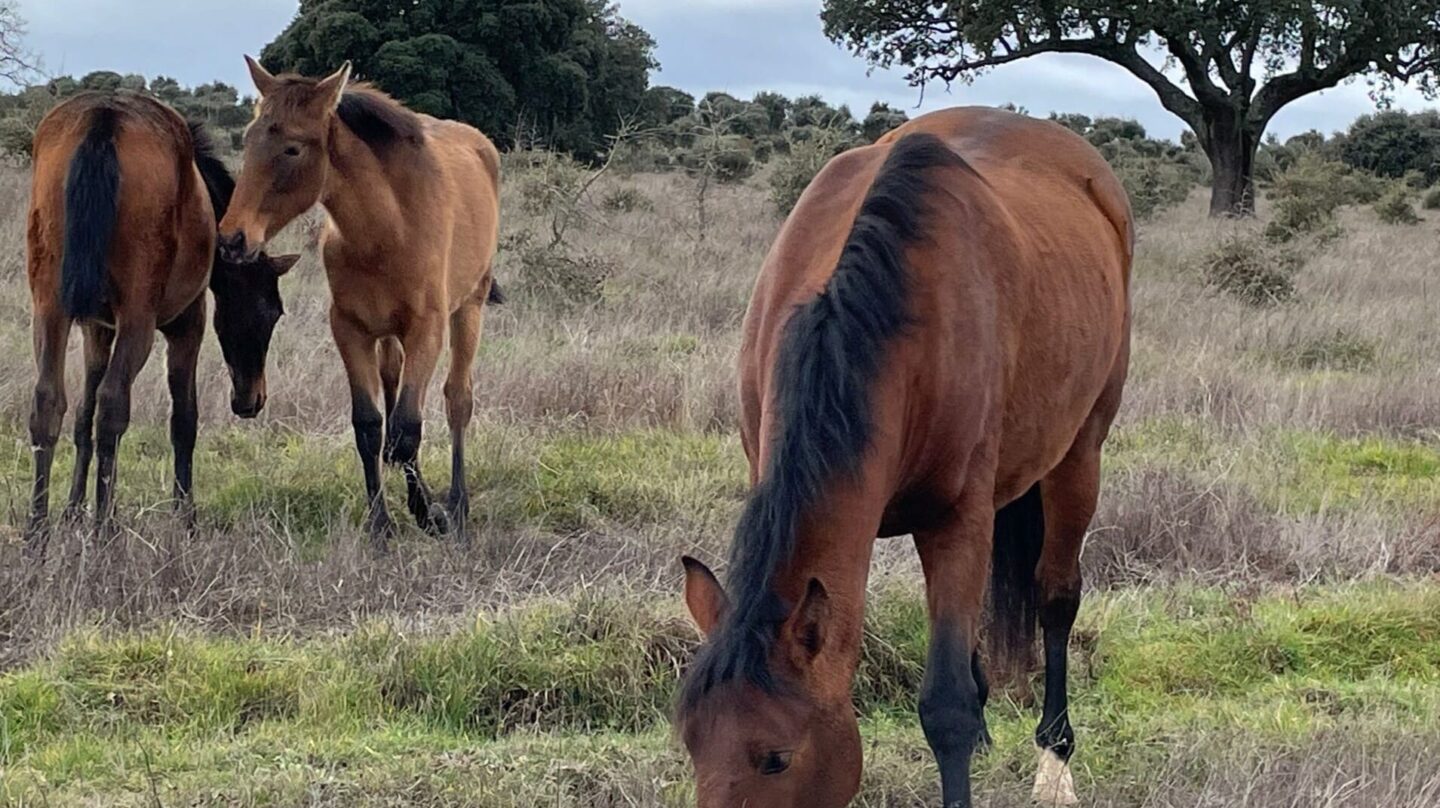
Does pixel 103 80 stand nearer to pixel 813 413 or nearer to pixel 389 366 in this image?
pixel 389 366

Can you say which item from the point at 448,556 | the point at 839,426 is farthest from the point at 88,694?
the point at 839,426

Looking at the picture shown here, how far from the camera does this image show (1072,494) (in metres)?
4.24

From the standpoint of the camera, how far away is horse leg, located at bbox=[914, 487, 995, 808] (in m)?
3.01

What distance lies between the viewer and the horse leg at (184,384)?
6.24m

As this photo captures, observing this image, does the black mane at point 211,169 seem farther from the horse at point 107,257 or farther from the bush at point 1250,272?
the bush at point 1250,272

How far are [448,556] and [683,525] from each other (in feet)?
3.49

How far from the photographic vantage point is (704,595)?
8.51 ft

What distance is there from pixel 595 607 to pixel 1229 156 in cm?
2412

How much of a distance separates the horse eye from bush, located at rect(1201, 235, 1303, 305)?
11687 millimetres

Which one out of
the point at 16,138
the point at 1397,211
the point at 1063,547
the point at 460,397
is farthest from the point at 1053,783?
the point at 1397,211

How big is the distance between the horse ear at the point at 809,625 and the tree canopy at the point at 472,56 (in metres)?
25.1

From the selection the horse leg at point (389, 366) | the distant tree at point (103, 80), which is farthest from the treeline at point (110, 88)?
the horse leg at point (389, 366)

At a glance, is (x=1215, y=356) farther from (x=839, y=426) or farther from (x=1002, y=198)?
(x=839, y=426)

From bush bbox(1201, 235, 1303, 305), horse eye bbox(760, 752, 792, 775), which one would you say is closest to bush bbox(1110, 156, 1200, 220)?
bush bbox(1201, 235, 1303, 305)
